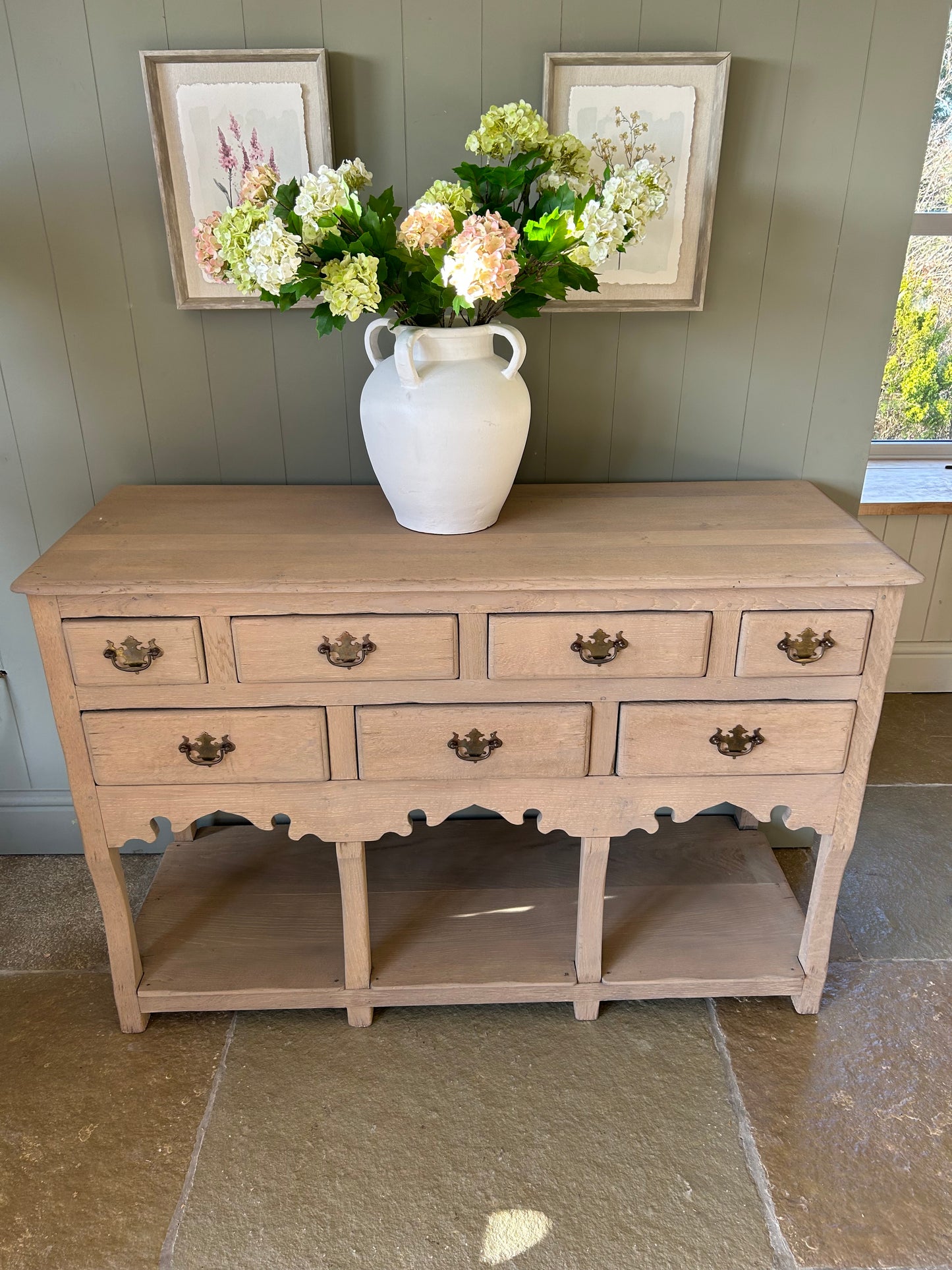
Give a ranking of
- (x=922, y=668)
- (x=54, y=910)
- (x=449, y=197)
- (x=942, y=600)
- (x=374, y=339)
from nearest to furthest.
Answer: (x=449, y=197), (x=374, y=339), (x=54, y=910), (x=942, y=600), (x=922, y=668)

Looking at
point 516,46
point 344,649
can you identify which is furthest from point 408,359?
point 516,46

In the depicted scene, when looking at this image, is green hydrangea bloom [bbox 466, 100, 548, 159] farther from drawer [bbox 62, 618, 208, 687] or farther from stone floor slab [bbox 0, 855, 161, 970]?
stone floor slab [bbox 0, 855, 161, 970]

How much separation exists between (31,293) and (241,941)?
1.43m

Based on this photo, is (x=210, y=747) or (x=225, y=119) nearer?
(x=210, y=747)

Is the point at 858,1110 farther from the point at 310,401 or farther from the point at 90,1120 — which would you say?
the point at 310,401

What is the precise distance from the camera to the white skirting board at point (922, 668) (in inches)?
120

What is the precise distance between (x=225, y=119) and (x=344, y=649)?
1071mm

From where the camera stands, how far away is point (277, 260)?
1407mm

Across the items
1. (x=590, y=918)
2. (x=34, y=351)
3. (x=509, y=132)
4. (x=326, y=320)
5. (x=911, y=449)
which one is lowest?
(x=590, y=918)

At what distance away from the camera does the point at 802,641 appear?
1567 millimetres

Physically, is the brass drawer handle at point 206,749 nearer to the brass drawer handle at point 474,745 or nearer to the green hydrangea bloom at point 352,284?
the brass drawer handle at point 474,745

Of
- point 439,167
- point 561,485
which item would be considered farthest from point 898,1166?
point 439,167

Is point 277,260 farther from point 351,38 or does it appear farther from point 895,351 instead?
point 895,351

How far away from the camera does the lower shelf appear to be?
183cm
